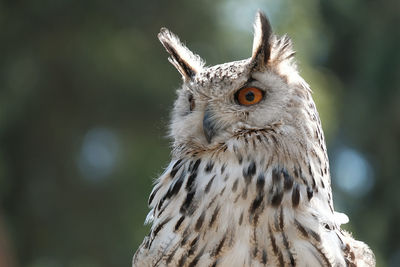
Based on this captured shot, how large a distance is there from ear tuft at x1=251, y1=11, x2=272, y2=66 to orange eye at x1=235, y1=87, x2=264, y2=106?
0.34 feet

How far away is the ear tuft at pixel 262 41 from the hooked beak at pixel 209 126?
0.26 metres

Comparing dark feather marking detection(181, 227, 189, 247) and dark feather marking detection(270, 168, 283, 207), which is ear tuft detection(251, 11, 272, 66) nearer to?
dark feather marking detection(270, 168, 283, 207)

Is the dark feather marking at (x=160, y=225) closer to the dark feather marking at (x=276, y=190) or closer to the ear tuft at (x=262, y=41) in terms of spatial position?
the dark feather marking at (x=276, y=190)

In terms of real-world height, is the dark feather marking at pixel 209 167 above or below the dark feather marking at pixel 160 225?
above

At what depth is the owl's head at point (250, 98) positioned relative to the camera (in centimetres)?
241

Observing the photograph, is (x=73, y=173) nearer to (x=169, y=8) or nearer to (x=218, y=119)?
(x=169, y=8)

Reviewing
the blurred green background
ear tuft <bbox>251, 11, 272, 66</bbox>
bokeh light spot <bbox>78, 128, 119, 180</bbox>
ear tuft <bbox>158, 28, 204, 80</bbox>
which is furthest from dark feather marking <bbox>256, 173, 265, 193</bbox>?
bokeh light spot <bbox>78, 128, 119, 180</bbox>

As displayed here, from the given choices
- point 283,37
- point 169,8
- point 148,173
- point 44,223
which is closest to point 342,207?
point 148,173

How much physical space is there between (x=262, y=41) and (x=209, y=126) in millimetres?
378

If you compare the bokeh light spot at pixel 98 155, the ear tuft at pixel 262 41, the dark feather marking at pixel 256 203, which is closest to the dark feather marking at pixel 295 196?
the dark feather marking at pixel 256 203

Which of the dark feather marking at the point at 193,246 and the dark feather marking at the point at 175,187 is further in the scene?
the dark feather marking at the point at 175,187

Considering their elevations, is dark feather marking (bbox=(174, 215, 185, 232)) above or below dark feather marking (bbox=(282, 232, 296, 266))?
below

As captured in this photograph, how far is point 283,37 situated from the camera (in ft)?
8.59

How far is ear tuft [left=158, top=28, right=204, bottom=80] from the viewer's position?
2.75 m
